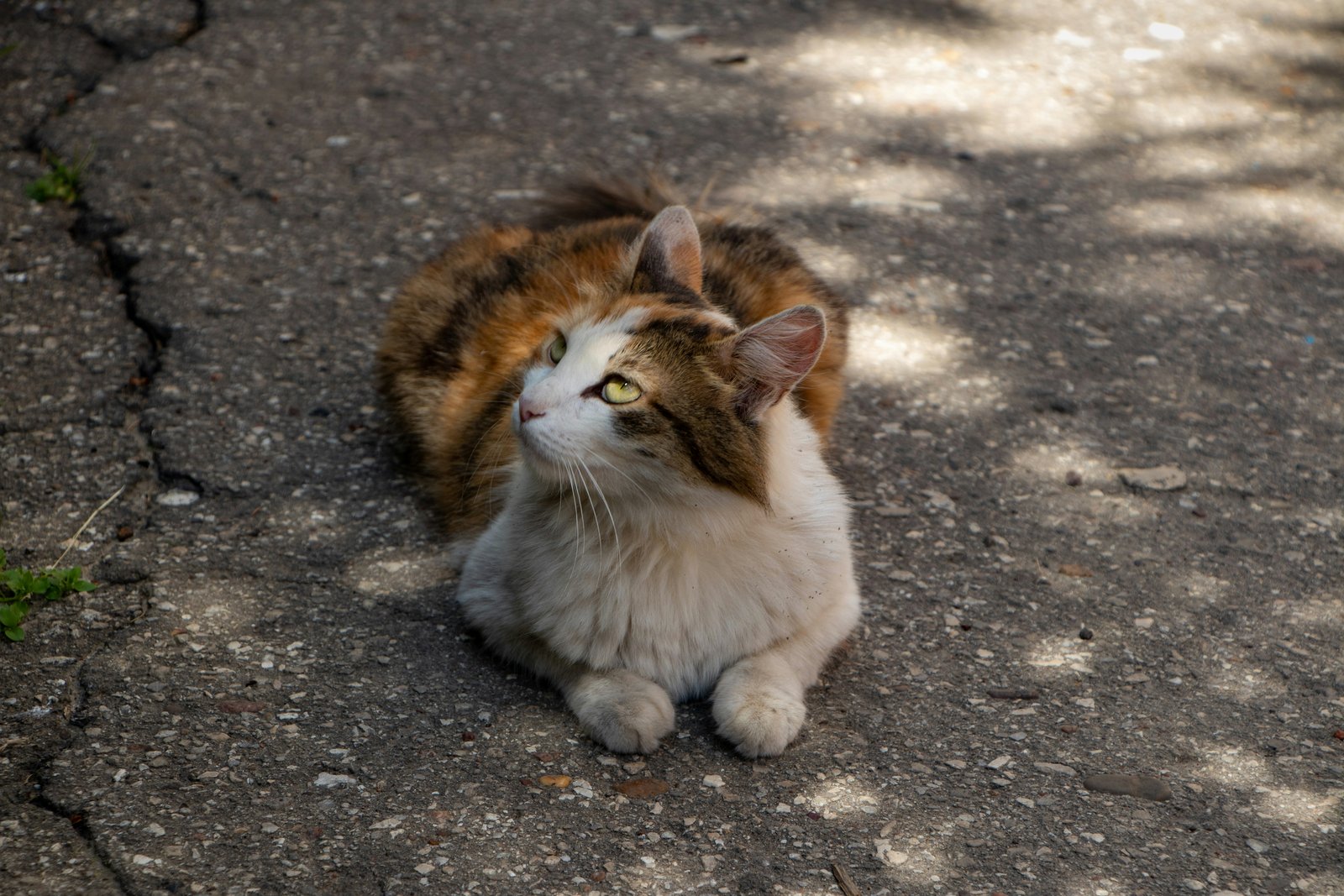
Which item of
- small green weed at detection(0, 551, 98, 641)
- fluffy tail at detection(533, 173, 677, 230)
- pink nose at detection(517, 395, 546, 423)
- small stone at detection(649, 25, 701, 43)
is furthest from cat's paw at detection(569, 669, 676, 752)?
small stone at detection(649, 25, 701, 43)

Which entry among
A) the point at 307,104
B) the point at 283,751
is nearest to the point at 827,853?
the point at 283,751

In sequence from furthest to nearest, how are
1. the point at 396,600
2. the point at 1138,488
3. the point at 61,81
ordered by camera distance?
the point at 61,81 → the point at 1138,488 → the point at 396,600

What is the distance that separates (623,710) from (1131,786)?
3.89ft

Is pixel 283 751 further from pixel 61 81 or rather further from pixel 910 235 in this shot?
pixel 61 81

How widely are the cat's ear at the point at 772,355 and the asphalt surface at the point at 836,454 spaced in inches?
33.7

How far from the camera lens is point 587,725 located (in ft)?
9.71

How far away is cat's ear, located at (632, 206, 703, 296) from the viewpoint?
3.07 m

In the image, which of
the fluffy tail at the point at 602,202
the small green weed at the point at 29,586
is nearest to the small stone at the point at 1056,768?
the fluffy tail at the point at 602,202

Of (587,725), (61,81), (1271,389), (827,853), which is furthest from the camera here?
(61,81)

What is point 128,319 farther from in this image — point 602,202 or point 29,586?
point 602,202

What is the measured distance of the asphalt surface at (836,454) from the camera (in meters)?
2.74

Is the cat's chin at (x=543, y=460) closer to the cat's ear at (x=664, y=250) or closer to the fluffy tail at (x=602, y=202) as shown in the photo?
the cat's ear at (x=664, y=250)

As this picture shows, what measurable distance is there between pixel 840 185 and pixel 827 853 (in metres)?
3.52

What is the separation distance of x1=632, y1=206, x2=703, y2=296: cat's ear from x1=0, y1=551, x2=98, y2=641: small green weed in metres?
1.62
